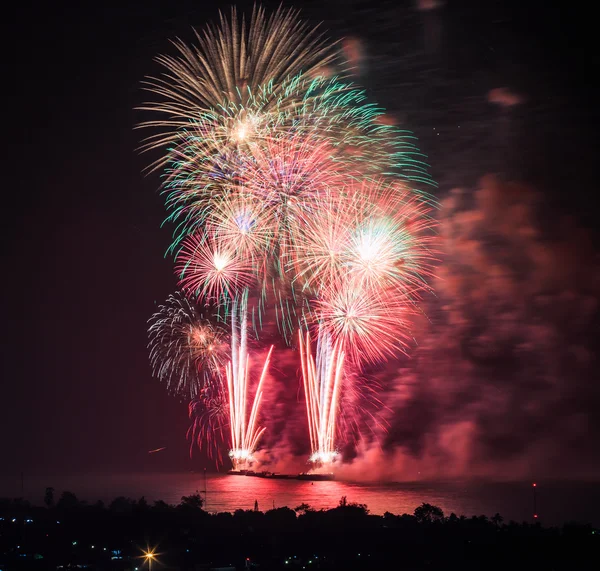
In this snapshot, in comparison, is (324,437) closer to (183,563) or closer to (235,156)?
(235,156)

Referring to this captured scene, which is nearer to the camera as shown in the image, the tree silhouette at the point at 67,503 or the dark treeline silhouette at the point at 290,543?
the dark treeline silhouette at the point at 290,543

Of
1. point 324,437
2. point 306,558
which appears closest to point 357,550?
point 306,558

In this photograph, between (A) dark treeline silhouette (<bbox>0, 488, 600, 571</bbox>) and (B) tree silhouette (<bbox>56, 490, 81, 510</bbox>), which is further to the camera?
(B) tree silhouette (<bbox>56, 490, 81, 510</bbox>)

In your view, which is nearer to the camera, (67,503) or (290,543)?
(290,543)

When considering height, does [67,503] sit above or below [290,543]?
below

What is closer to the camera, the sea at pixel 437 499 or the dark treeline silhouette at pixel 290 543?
the dark treeline silhouette at pixel 290 543

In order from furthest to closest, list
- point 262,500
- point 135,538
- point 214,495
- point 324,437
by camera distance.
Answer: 1. point 214,495
2. point 262,500
3. point 135,538
4. point 324,437

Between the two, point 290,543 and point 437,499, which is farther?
point 437,499

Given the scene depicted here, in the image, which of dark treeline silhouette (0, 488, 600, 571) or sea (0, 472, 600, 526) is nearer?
dark treeline silhouette (0, 488, 600, 571)
